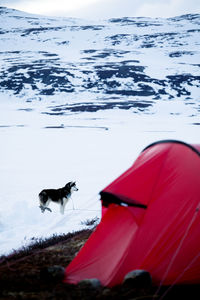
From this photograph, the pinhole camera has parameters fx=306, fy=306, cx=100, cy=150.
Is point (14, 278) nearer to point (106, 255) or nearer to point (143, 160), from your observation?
point (106, 255)

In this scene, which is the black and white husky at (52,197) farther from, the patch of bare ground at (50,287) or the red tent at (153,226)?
the red tent at (153,226)

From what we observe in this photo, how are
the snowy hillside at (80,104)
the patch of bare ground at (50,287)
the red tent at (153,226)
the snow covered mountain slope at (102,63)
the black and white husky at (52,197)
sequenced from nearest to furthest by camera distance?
the patch of bare ground at (50,287)
the red tent at (153,226)
the black and white husky at (52,197)
the snowy hillside at (80,104)
the snow covered mountain slope at (102,63)

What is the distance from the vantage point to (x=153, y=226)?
4.47 metres

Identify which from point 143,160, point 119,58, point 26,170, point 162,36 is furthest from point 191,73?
point 143,160

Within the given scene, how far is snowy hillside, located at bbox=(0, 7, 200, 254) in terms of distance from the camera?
11336mm

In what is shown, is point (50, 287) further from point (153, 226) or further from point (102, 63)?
point (102, 63)

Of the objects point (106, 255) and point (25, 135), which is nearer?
point (106, 255)

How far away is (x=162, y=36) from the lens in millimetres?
137375

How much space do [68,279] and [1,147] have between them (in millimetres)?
18632

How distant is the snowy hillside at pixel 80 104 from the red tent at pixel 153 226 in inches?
110

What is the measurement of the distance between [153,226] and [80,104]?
180 ft

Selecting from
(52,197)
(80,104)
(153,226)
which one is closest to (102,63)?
(80,104)

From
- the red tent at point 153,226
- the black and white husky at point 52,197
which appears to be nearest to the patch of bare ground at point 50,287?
the red tent at point 153,226

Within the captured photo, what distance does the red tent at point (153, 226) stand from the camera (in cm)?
439
